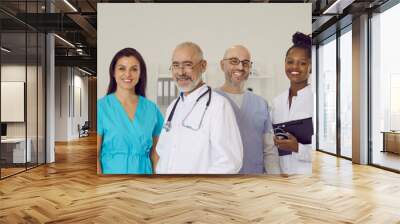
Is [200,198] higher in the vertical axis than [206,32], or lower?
lower

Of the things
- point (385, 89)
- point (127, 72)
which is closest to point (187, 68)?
point (127, 72)

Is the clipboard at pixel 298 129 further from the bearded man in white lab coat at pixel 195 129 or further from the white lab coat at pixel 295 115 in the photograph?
the bearded man in white lab coat at pixel 195 129

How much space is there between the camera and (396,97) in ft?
24.7

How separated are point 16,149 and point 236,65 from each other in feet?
14.4

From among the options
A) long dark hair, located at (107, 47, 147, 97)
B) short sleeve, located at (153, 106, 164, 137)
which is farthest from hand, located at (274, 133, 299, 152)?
long dark hair, located at (107, 47, 147, 97)

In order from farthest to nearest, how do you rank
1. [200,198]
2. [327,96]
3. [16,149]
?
[327,96], [16,149], [200,198]

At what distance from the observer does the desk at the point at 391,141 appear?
7.51 meters

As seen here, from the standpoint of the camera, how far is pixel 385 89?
26.1ft

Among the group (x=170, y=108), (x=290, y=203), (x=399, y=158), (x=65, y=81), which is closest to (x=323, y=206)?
(x=290, y=203)

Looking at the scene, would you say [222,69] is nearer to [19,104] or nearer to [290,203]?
[290,203]

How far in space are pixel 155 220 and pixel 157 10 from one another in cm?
388

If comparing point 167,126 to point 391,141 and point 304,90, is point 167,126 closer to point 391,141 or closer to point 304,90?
point 304,90

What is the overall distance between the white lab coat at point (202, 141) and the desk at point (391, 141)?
3.13 metres

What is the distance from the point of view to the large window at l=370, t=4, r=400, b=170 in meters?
7.59
